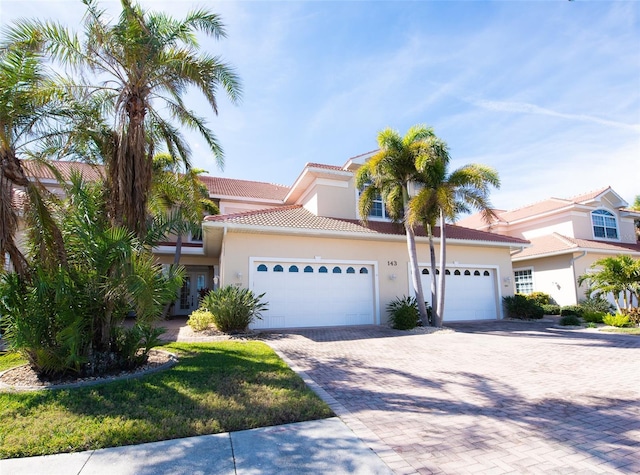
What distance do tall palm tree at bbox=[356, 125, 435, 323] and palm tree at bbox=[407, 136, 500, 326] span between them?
0.42 metres

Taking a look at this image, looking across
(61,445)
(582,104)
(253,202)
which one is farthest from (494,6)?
(253,202)

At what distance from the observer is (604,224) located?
24.0 meters

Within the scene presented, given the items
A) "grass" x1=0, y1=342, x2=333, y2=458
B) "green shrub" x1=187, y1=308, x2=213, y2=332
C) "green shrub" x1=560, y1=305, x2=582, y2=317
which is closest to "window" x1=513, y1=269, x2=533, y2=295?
"green shrub" x1=560, y1=305, x2=582, y2=317

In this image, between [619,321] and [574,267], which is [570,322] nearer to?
[619,321]

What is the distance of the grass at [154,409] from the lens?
13.8ft

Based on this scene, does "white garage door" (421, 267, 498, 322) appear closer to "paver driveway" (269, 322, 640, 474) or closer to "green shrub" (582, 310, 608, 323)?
"green shrub" (582, 310, 608, 323)

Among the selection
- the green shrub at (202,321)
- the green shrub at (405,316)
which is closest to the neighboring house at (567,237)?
the green shrub at (405,316)

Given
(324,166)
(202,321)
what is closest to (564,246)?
(324,166)

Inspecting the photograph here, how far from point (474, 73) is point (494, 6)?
288cm

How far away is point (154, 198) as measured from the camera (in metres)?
11.1

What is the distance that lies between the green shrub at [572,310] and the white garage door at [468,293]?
402 cm

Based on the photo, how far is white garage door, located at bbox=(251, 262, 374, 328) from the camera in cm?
1382

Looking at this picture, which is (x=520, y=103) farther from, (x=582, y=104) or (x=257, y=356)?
(x=257, y=356)

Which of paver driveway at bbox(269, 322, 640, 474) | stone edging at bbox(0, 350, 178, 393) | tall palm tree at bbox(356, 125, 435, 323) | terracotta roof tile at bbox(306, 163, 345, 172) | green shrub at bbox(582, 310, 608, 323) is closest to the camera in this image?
paver driveway at bbox(269, 322, 640, 474)
